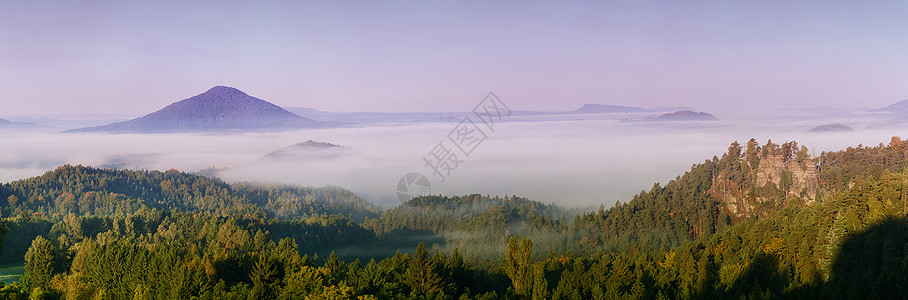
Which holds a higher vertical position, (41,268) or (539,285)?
(539,285)

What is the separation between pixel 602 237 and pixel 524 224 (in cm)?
3564

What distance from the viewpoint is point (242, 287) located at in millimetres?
63281

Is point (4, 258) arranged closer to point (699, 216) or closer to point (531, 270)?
point (531, 270)

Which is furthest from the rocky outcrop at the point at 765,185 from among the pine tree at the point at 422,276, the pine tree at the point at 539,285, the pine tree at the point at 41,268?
the pine tree at the point at 41,268

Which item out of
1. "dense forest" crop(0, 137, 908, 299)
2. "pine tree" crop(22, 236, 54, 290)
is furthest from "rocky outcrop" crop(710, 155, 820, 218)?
"pine tree" crop(22, 236, 54, 290)

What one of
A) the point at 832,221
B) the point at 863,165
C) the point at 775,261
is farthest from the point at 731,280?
the point at 863,165

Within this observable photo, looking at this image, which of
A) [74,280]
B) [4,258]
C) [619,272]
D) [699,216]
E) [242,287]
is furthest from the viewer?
[699,216]

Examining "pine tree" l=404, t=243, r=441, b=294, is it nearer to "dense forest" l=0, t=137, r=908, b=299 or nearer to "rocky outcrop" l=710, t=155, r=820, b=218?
"dense forest" l=0, t=137, r=908, b=299

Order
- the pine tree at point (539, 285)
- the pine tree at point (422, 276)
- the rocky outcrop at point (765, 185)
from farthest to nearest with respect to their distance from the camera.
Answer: the rocky outcrop at point (765, 185) → the pine tree at point (422, 276) → the pine tree at point (539, 285)

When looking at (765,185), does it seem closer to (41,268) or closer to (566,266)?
(566,266)

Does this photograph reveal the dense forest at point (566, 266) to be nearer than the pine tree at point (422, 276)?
Yes

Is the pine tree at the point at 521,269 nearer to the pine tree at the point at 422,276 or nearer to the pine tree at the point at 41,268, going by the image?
the pine tree at the point at 422,276

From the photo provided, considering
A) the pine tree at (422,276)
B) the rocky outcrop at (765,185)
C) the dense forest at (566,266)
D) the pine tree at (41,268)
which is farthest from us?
the rocky outcrop at (765,185)

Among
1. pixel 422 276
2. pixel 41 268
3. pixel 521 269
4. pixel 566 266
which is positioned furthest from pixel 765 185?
→ pixel 41 268
